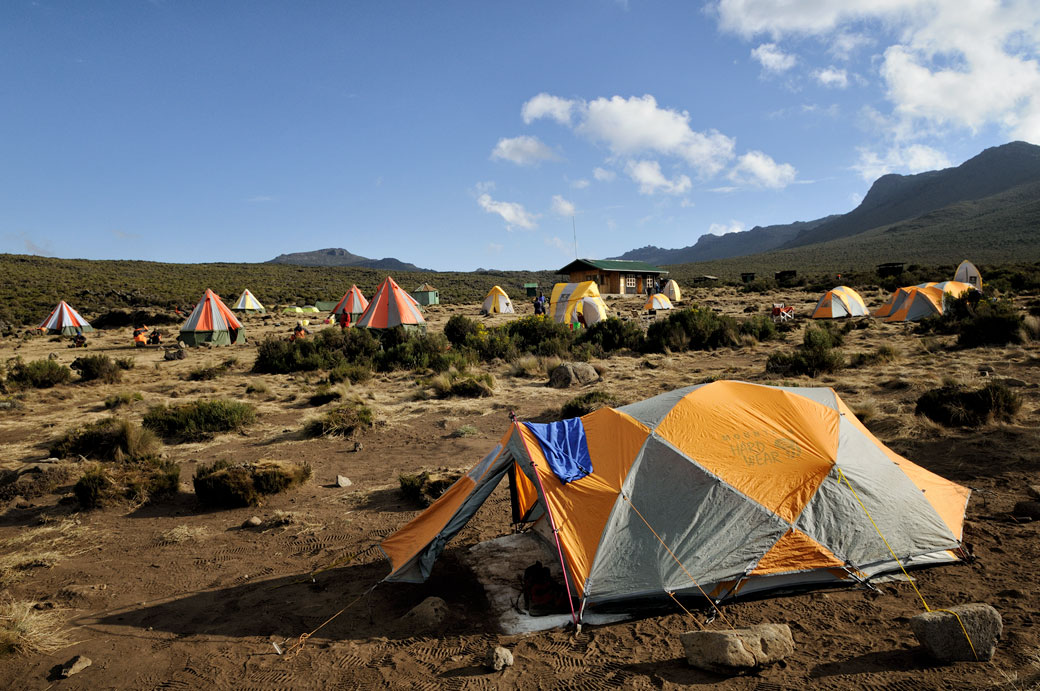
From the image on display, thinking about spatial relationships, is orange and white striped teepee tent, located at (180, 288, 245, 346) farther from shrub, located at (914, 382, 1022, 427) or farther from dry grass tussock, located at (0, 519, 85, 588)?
shrub, located at (914, 382, 1022, 427)

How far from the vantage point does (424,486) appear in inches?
295

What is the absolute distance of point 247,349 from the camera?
23.6 meters

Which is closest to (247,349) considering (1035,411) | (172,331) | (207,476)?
(172,331)

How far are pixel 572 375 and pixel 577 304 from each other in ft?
46.1

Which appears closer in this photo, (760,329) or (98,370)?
(98,370)

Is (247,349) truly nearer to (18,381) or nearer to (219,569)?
(18,381)

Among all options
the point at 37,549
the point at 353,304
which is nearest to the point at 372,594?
the point at 37,549

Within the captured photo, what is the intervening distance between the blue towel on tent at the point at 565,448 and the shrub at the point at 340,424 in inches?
255

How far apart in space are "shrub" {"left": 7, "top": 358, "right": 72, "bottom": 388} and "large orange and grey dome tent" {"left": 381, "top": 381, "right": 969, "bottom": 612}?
53.1 feet

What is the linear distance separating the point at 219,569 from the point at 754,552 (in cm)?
551

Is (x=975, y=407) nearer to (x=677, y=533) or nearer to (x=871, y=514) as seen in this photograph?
(x=871, y=514)

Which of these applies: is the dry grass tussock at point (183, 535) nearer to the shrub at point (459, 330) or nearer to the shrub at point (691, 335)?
the shrub at point (691, 335)

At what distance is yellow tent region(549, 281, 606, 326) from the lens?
2766cm

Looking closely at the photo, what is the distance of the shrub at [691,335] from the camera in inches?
762
